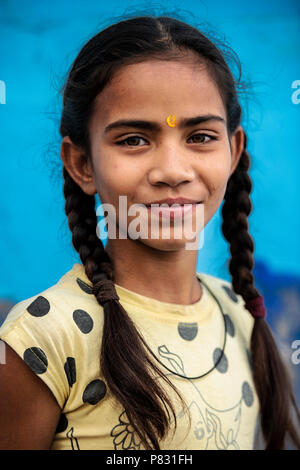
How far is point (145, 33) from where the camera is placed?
1149 millimetres

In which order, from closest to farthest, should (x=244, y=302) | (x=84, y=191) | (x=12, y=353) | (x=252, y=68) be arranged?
1. (x=12, y=353)
2. (x=84, y=191)
3. (x=244, y=302)
4. (x=252, y=68)

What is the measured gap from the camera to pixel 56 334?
106 cm

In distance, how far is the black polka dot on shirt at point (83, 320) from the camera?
110 centimetres

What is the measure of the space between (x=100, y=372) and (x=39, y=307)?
0.58 feet

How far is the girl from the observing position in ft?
3.48

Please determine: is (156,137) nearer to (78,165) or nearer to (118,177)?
(118,177)

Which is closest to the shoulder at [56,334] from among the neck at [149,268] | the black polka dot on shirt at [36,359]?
the black polka dot on shirt at [36,359]

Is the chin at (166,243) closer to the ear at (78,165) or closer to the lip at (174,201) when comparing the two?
the lip at (174,201)

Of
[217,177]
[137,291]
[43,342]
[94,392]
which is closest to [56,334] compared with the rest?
[43,342]

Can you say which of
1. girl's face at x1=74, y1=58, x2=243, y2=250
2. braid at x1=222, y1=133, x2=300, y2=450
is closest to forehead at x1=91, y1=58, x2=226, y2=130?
girl's face at x1=74, y1=58, x2=243, y2=250

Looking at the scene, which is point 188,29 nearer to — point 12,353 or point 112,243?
point 112,243

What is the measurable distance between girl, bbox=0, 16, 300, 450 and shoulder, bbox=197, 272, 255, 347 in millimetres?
64
